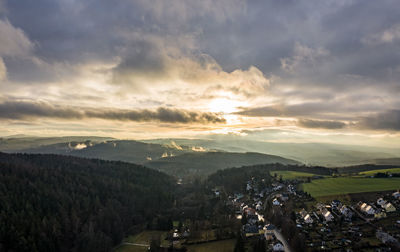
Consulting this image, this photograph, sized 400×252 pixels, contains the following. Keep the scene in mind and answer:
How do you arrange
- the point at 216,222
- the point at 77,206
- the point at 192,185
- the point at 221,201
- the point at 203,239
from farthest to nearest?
the point at 192,185, the point at 221,201, the point at 77,206, the point at 216,222, the point at 203,239

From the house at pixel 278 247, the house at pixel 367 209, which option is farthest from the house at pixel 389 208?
the house at pixel 278 247

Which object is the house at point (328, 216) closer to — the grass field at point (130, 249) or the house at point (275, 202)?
the house at point (275, 202)

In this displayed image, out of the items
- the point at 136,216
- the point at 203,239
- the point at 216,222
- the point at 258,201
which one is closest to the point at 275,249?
the point at 203,239

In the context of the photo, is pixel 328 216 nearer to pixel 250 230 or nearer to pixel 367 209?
pixel 367 209

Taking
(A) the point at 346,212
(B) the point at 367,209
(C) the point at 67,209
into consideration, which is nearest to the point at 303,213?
(A) the point at 346,212

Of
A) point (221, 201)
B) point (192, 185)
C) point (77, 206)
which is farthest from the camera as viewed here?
point (192, 185)

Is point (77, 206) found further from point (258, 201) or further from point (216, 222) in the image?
point (258, 201)

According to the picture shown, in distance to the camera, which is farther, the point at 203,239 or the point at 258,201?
the point at 258,201

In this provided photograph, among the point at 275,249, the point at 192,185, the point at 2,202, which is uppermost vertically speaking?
the point at 2,202
